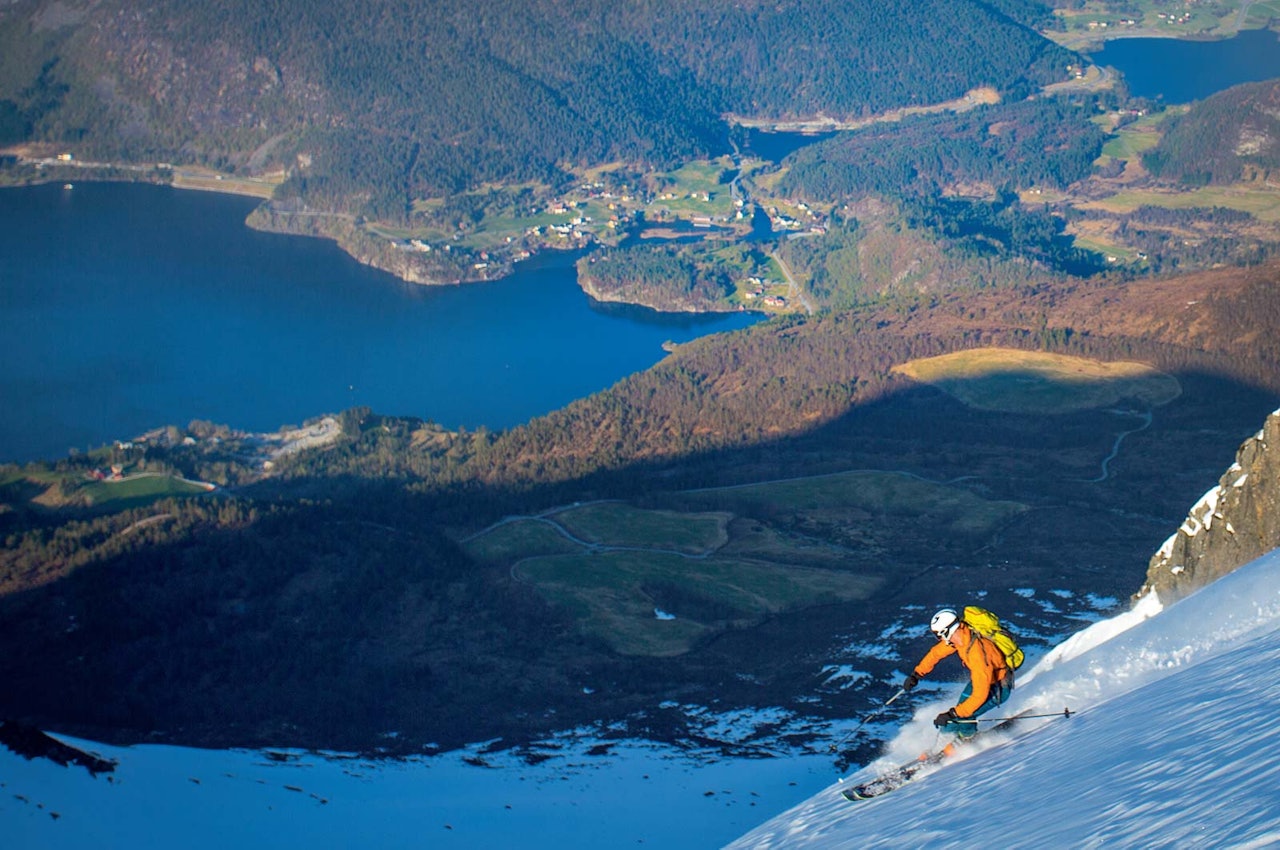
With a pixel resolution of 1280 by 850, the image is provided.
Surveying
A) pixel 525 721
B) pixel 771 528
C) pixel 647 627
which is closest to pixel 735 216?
pixel 771 528

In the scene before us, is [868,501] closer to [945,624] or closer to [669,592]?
[669,592]

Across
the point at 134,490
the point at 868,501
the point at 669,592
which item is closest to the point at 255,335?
the point at 134,490

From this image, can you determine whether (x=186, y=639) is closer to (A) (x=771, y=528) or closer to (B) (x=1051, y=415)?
(A) (x=771, y=528)

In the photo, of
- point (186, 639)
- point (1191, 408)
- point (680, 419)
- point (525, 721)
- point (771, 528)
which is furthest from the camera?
point (680, 419)

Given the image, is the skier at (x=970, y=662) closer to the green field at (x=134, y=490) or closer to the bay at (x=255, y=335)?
the green field at (x=134, y=490)

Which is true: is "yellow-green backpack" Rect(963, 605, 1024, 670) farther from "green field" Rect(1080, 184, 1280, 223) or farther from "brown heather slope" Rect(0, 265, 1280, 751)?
"green field" Rect(1080, 184, 1280, 223)

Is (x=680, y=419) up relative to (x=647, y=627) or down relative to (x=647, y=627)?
up
